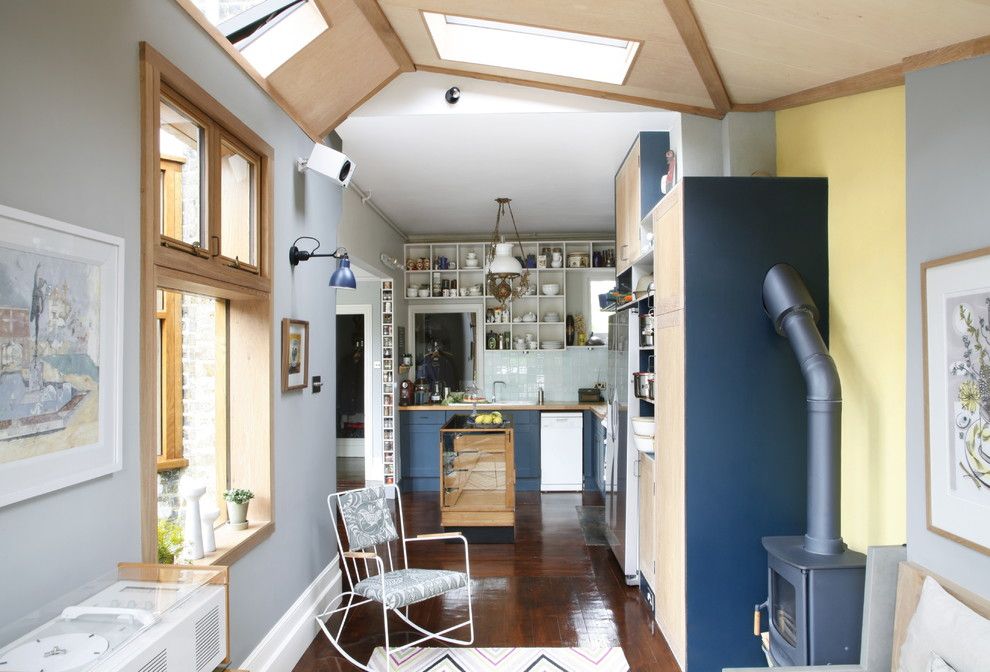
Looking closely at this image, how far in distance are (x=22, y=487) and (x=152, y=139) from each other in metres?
1.16

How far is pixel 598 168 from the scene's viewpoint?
17.1 ft

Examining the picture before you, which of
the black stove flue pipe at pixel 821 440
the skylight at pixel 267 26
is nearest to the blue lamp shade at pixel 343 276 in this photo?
the skylight at pixel 267 26

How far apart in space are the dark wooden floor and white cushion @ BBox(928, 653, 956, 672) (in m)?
1.71

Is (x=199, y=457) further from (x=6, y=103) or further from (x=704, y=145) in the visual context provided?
(x=704, y=145)

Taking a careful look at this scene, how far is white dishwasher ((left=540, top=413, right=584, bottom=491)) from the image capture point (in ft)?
24.1

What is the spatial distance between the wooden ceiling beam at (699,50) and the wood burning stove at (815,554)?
1.01m

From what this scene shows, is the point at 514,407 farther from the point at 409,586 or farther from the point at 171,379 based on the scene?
the point at 171,379

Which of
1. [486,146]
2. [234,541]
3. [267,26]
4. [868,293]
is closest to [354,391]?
[486,146]

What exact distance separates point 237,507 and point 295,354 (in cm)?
89

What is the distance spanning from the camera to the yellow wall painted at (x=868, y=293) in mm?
2652

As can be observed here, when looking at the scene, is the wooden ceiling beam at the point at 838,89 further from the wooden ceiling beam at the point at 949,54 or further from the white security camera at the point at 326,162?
the white security camera at the point at 326,162

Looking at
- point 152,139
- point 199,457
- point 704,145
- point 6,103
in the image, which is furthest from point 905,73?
point 199,457

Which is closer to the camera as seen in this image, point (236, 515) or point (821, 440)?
point (821, 440)

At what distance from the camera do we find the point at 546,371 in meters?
8.11
